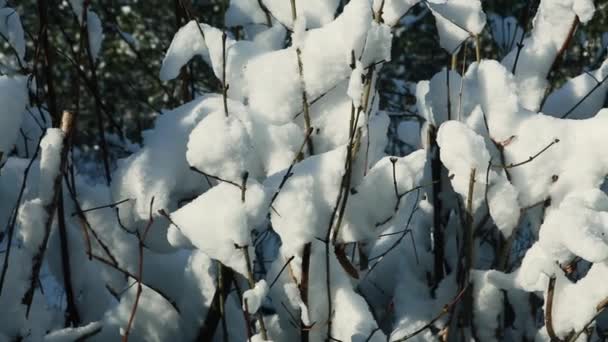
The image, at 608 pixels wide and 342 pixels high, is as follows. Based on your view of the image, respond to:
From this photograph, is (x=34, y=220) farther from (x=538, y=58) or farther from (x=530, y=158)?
(x=538, y=58)

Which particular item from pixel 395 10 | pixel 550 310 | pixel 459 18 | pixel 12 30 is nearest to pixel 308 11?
pixel 395 10

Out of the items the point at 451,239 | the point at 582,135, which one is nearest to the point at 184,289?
the point at 451,239

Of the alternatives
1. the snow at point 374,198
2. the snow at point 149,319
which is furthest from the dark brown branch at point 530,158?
the snow at point 149,319

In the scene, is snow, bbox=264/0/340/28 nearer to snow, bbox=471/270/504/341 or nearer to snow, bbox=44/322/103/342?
snow, bbox=471/270/504/341

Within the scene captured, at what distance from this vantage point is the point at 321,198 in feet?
4.42

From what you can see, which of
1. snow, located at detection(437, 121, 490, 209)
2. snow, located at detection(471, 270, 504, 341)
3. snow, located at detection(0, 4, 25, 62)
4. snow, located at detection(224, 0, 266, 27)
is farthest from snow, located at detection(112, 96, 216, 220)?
snow, located at detection(471, 270, 504, 341)

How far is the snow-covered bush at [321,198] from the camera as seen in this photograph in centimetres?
132

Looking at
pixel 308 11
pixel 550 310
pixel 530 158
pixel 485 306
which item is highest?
pixel 308 11

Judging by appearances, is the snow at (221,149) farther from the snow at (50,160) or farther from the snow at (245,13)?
the snow at (245,13)

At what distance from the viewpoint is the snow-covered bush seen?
52.0 inches

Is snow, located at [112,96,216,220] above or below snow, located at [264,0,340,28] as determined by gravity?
below

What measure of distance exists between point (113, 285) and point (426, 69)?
6.28 metres

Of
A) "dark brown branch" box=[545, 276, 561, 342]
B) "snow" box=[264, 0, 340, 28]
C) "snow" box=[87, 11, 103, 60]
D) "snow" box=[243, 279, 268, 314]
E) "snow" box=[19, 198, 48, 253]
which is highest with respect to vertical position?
"snow" box=[264, 0, 340, 28]

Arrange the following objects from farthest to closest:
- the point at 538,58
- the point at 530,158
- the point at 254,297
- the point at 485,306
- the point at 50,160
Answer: the point at 538,58
the point at 485,306
the point at 530,158
the point at 50,160
the point at 254,297
